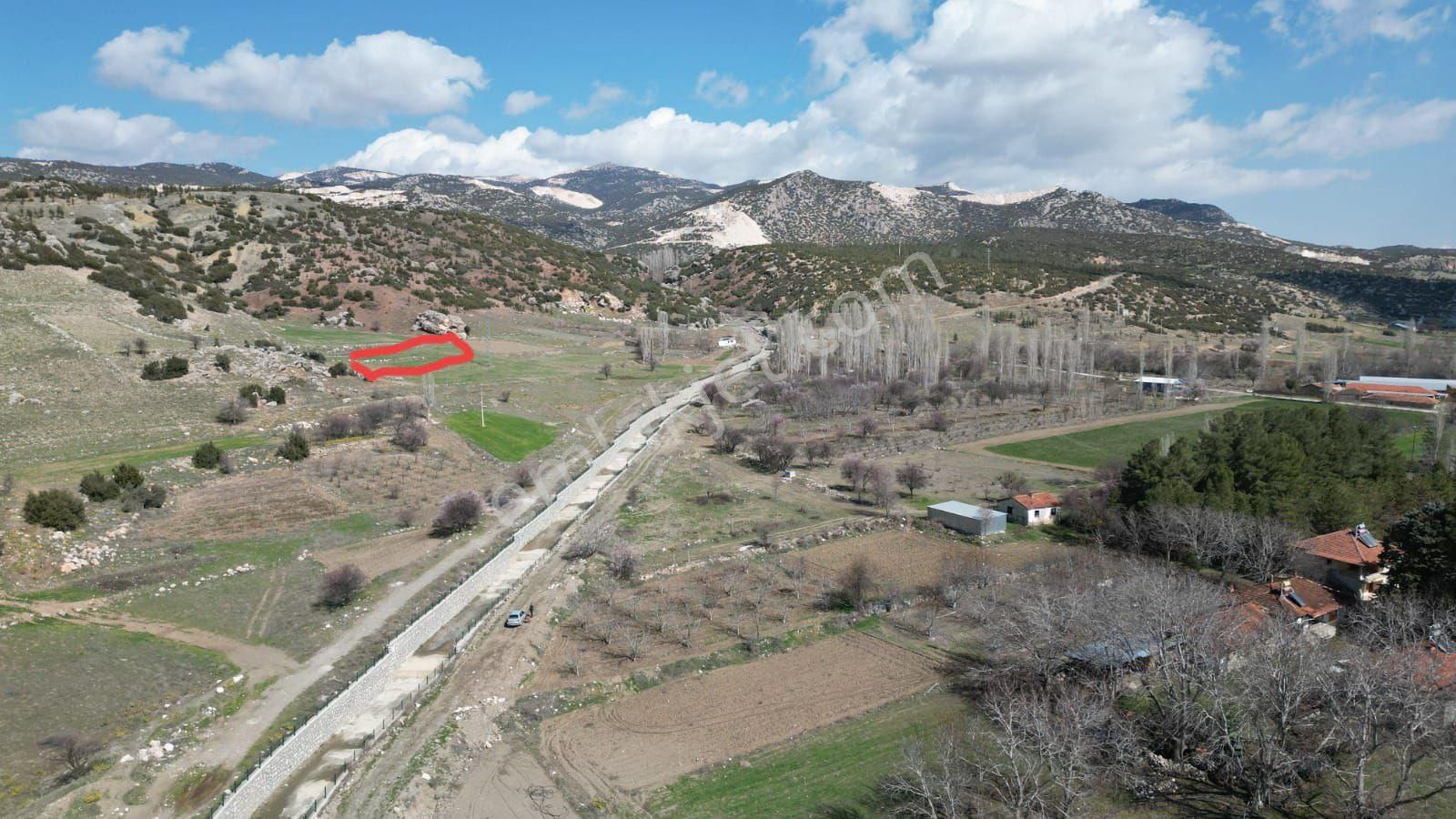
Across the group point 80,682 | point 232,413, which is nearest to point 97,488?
point 232,413

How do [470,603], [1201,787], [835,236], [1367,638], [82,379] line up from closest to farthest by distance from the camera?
[1201,787]
[1367,638]
[470,603]
[82,379]
[835,236]

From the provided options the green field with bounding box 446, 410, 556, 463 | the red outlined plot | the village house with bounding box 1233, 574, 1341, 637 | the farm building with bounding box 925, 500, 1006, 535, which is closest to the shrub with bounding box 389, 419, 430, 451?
the green field with bounding box 446, 410, 556, 463

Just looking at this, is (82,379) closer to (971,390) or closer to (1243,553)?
(1243,553)

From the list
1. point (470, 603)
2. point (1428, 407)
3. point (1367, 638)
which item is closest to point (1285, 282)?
point (1428, 407)

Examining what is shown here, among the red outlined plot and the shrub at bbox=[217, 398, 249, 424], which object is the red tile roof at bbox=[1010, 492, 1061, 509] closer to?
the shrub at bbox=[217, 398, 249, 424]

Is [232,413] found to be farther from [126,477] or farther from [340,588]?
[340,588]
